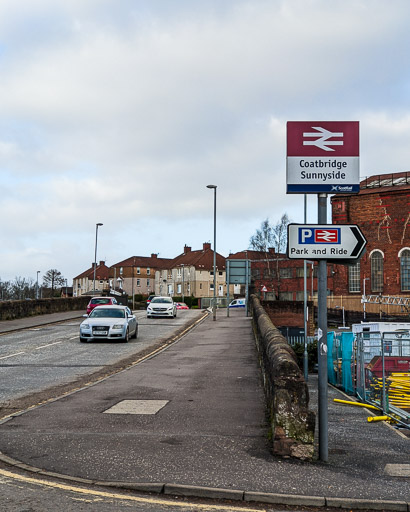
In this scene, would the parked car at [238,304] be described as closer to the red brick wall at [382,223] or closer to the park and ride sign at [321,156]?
the red brick wall at [382,223]

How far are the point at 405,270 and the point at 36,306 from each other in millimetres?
34818

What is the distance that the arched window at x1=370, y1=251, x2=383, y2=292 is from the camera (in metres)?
60.6

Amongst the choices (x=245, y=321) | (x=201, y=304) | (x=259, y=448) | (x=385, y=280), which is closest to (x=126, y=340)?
(x=245, y=321)

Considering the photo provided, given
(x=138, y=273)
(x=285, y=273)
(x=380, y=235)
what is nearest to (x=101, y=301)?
(x=380, y=235)

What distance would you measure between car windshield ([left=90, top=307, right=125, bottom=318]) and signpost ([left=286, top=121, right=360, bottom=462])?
63.0ft

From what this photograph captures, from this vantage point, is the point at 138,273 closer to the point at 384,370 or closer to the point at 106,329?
the point at 106,329

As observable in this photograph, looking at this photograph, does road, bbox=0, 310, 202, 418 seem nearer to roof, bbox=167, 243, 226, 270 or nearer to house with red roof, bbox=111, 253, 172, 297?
roof, bbox=167, 243, 226, 270

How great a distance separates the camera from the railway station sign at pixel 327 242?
7668 millimetres

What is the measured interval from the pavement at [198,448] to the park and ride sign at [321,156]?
3.37 meters

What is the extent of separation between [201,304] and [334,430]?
249 feet

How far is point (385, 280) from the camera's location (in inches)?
2363

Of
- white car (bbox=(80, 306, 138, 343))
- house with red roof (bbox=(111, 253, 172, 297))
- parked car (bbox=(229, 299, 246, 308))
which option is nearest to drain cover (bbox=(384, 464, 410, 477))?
white car (bbox=(80, 306, 138, 343))

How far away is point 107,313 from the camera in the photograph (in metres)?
26.6

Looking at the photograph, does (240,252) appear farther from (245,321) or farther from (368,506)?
(368,506)
